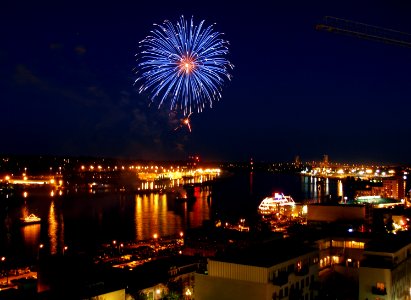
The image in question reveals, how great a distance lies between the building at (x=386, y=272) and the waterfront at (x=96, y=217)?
17.2ft

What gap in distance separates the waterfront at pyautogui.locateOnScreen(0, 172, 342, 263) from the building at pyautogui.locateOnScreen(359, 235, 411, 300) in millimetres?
5249

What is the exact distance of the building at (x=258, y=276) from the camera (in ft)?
11.3

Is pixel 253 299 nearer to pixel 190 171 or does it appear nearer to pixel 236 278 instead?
pixel 236 278

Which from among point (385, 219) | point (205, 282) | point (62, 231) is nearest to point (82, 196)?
point (62, 231)

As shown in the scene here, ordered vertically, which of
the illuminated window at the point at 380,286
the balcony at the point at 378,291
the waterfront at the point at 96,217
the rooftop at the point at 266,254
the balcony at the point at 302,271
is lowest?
the waterfront at the point at 96,217

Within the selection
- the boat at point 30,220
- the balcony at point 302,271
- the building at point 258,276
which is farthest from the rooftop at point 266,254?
the boat at point 30,220

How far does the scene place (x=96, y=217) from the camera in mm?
12797

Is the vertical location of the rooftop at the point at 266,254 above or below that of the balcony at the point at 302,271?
above

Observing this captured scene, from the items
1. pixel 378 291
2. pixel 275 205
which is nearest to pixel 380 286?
pixel 378 291

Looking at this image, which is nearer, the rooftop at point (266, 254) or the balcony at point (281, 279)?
the balcony at point (281, 279)

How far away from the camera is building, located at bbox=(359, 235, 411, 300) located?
3.90 m

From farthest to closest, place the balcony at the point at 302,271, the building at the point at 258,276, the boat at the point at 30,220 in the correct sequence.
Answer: the boat at the point at 30,220, the balcony at the point at 302,271, the building at the point at 258,276

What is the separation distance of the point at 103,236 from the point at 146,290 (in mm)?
6020

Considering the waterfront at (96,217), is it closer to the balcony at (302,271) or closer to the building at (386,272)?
the balcony at (302,271)
